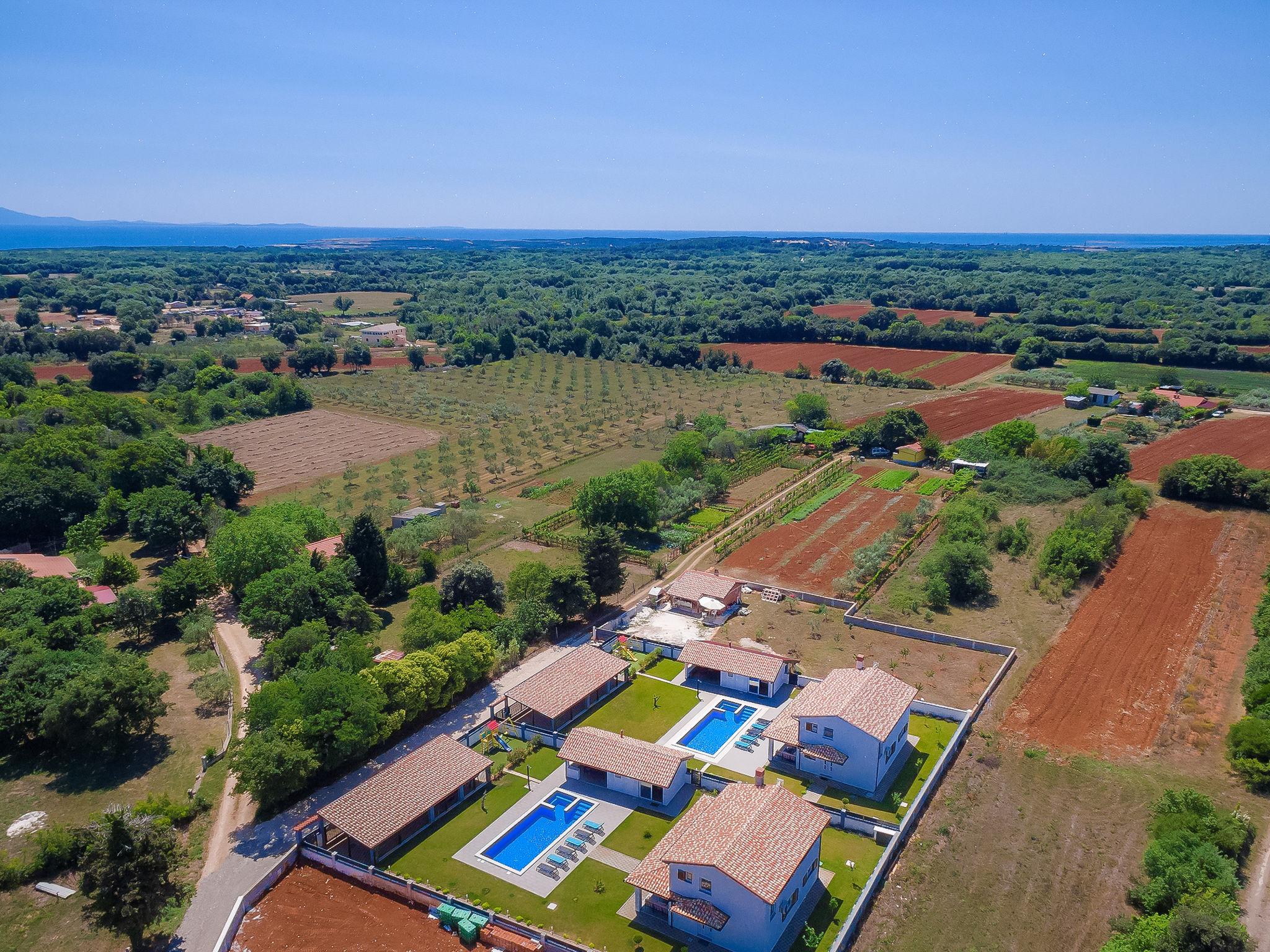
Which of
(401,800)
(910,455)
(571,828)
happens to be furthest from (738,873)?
(910,455)

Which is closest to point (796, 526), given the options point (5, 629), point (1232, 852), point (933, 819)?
point (933, 819)

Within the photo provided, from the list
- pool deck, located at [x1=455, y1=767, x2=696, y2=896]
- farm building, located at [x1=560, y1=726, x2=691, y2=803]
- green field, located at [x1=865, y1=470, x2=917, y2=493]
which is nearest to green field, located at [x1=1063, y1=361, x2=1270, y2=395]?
green field, located at [x1=865, y1=470, x2=917, y2=493]

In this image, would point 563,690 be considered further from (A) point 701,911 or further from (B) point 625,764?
(A) point 701,911

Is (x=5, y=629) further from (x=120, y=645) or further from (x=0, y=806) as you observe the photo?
(x=0, y=806)

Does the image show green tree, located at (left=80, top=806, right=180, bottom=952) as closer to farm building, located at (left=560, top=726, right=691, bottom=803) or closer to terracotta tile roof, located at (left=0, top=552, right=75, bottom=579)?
farm building, located at (left=560, top=726, right=691, bottom=803)

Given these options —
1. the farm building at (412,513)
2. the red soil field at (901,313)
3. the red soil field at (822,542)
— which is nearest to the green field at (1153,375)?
the red soil field at (901,313)
